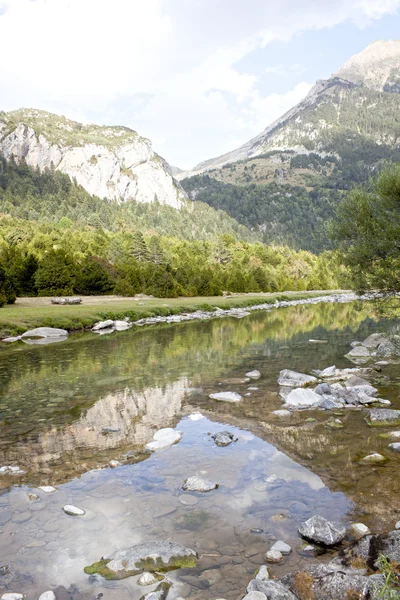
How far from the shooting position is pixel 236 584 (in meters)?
Result: 4.64

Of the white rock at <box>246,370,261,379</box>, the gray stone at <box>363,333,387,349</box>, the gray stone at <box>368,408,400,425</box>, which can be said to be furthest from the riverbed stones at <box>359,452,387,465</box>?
the gray stone at <box>363,333,387,349</box>

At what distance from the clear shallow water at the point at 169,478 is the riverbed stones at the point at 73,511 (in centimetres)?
13

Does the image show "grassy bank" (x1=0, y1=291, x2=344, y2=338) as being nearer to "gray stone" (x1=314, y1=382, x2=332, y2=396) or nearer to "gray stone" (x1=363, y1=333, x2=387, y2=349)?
"gray stone" (x1=363, y1=333, x2=387, y2=349)

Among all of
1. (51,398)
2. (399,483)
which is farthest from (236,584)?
(51,398)

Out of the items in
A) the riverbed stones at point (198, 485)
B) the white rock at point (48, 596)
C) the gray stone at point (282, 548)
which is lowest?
the riverbed stones at point (198, 485)

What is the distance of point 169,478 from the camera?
7570 millimetres

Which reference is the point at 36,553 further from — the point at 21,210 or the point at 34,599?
the point at 21,210

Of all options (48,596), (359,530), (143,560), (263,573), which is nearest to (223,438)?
(359,530)

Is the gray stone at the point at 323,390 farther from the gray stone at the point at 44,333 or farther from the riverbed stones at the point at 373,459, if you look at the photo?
the gray stone at the point at 44,333

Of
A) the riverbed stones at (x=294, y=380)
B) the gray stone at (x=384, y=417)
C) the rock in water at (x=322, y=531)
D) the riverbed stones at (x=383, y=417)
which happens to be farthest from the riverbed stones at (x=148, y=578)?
the riverbed stones at (x=294, y=380)

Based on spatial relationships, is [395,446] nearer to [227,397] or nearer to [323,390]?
[323,390]

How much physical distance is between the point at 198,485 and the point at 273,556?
7.50 ft

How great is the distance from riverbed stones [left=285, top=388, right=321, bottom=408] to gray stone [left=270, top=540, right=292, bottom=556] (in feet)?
22.8

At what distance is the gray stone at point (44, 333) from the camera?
99.8 ft
